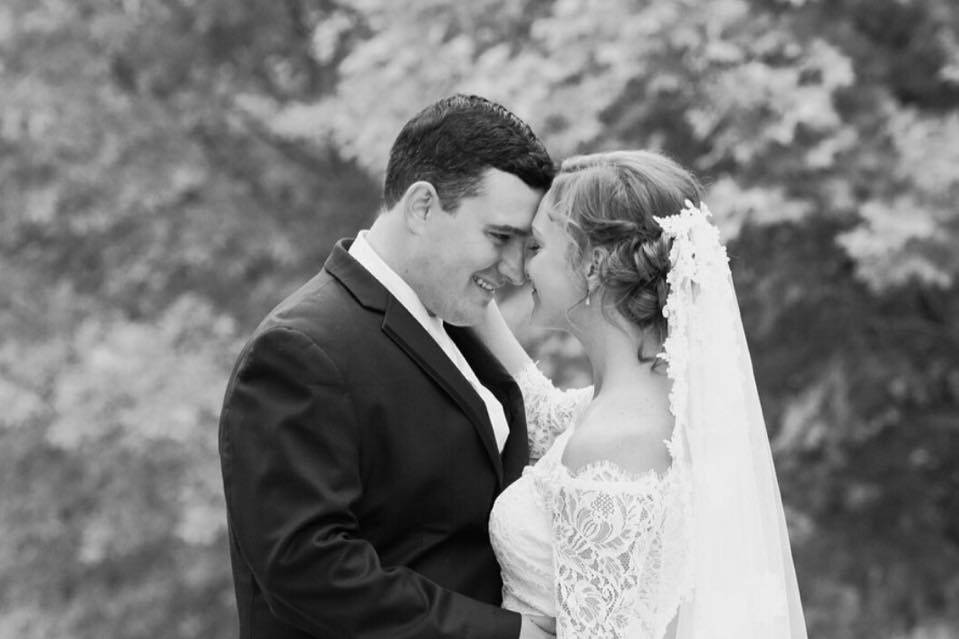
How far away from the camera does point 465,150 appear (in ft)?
10.3

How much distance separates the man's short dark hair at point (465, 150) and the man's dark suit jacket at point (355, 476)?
28cm

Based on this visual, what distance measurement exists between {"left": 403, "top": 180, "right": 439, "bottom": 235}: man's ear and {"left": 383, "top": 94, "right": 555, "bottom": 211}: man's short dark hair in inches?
0.8

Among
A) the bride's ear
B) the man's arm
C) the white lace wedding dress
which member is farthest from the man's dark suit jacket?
the bride's ear

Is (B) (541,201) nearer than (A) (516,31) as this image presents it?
Yes

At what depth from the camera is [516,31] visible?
7.06 metres

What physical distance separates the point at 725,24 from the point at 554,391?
3.19 metres

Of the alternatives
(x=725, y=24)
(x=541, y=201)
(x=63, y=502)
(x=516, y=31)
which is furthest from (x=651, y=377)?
(x=63, y=502)

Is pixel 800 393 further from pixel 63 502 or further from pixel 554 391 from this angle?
pixel 63 502

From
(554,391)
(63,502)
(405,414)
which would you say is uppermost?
(63,502)

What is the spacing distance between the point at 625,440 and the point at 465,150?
0.78 metres

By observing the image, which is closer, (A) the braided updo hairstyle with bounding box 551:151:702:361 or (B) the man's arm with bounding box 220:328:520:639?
(B) the man's arm with bounding box 220:328:520:639

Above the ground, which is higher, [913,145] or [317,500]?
[913,145]

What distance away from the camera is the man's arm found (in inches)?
107

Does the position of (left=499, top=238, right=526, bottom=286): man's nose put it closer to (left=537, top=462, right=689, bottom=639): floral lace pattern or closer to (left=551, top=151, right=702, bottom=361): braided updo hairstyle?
(left=551, top=151, right=702, bottom=361): braided updo hairstyle
